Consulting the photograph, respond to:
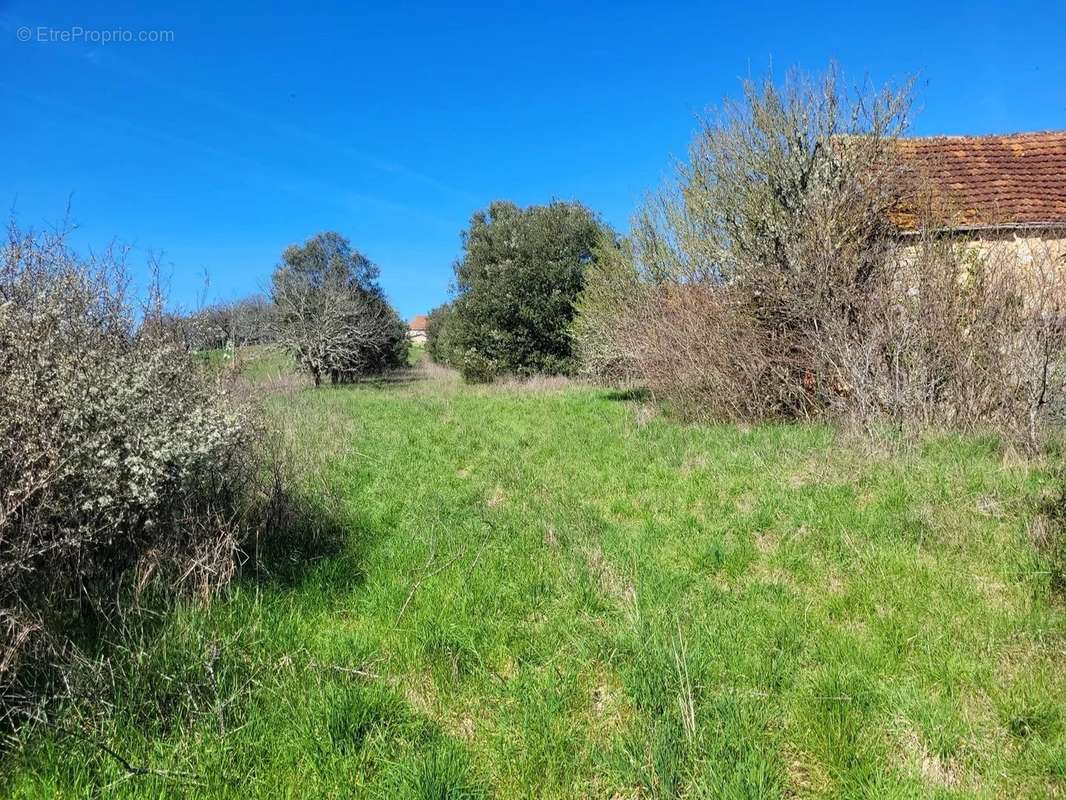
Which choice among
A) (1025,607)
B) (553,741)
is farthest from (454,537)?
(1025,607)

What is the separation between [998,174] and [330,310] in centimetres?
2371

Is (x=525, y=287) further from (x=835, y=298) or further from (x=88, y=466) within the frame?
(x=88, y=466)

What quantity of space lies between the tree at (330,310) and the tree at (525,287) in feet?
20.1

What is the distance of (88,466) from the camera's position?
314 cm

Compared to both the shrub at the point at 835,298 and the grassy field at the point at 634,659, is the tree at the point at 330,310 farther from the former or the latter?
the grassy field at the point at 634,659

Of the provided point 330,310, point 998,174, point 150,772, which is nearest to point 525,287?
point 330,310

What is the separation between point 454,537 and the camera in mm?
4906

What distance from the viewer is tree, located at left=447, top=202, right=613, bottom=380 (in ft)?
73.8

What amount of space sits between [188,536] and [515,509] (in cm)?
287

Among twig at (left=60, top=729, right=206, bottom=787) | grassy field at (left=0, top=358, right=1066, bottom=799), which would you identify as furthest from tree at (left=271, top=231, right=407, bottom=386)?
twig at (left=60, top=729, right=206, bottom=787)

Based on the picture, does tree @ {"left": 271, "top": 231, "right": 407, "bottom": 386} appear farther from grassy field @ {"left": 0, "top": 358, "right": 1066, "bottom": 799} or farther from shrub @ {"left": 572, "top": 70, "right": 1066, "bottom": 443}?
grassy field @ {"left": 0, "top": 358, "right": 1066, "bottom": 799}

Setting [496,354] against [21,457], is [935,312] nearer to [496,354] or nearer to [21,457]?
[21,457]

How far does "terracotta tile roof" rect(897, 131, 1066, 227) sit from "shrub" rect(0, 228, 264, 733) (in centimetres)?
1047

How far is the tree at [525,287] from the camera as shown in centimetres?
2248
